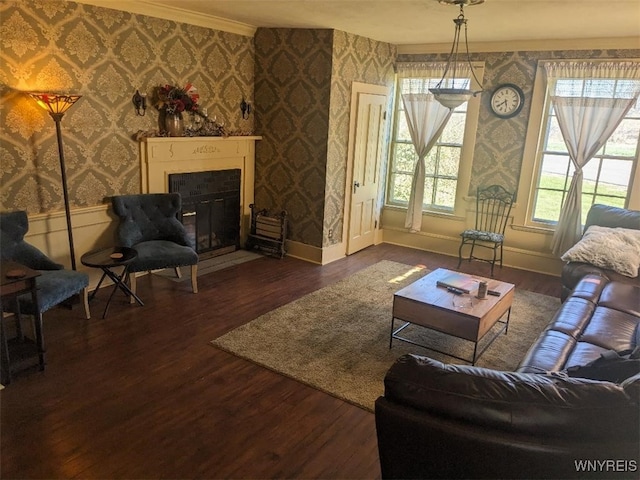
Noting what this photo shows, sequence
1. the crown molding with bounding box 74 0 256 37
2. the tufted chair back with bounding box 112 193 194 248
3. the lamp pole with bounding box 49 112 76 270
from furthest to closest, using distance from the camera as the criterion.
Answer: the tufted chair back with bounding box 112 193 194 248 < the crown molding with bounding box 74 0 256 37 < the lamp pole with bounding box 49 112 76 270

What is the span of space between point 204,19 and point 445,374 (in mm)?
4442

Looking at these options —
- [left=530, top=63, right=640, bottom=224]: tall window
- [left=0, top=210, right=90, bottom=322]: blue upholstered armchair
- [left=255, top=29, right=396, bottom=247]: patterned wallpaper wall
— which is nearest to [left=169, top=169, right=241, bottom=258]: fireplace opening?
[left=255, top=29, right=396, bottom=247]: patterned wallpaper wall

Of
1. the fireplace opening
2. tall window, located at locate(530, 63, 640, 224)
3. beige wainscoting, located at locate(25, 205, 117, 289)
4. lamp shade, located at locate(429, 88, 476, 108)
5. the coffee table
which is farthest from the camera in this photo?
the fireplace opening

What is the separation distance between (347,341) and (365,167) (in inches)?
113

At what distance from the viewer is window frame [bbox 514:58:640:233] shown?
197 inches

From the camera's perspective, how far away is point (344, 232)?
5836 mm

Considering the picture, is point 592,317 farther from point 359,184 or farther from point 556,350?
point 359,184

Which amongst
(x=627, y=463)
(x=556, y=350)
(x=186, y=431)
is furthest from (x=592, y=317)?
(x=186, y=431)

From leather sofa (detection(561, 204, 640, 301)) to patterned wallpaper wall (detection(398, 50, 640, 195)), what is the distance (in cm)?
104

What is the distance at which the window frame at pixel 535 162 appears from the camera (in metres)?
4.99

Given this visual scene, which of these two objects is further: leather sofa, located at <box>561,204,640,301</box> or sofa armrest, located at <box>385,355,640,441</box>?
leather sofa, located at <box>561,204,640,301</box>

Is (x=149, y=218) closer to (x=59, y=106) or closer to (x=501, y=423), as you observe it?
(x=59, y=106)
